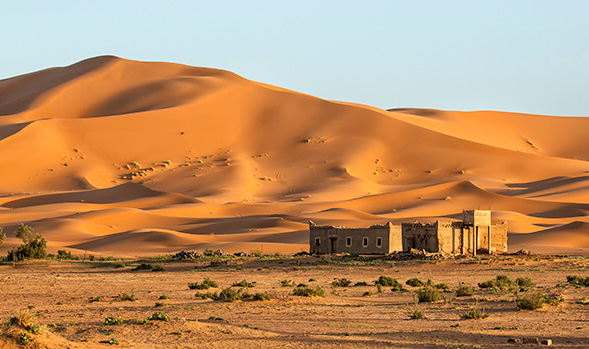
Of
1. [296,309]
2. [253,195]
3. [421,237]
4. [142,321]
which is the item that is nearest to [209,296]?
[296,309]

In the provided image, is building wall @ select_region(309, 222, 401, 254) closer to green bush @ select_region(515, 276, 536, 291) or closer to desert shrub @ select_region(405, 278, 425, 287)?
desert shrub @ select_region(405, 278, 425, 287)

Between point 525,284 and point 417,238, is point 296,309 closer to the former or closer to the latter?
point 525,284

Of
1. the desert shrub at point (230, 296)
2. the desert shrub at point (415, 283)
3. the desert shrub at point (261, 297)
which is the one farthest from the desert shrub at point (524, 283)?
the desert shrub at point (230, 296)

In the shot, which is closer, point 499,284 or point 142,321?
point 142,321

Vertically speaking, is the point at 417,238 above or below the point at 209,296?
above

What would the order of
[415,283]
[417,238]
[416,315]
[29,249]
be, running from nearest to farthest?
[416,315] → [415,283] → [417,238] → [29,249]

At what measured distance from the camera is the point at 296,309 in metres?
21.4

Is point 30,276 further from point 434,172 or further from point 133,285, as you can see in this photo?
point 434,172

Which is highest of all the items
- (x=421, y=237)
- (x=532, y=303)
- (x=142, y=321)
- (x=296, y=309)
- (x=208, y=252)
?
(x=421, y=237)

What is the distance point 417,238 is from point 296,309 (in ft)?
67.3

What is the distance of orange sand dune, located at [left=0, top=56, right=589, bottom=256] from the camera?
2404 inches

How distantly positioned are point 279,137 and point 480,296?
6930 centimetres

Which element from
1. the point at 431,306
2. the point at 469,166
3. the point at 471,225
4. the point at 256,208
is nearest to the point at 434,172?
the point at 469,166

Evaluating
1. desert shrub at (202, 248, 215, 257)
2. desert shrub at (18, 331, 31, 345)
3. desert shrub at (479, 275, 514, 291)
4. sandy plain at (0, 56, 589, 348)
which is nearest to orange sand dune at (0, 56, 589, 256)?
sandy plain at (0, 56, 589, 348)
